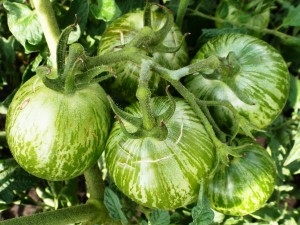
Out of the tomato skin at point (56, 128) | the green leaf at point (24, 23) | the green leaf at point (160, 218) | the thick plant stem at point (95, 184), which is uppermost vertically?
the green leaf at point (24, 23)

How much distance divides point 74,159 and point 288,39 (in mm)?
722

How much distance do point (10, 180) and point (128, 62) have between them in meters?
0.48

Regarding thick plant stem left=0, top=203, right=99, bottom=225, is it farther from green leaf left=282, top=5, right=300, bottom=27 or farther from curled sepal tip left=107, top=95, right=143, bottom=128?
green leaf left=282, top=5, right=300, bottom=27

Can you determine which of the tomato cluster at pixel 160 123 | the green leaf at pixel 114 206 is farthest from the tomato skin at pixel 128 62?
the green leaf at pixel 114 206

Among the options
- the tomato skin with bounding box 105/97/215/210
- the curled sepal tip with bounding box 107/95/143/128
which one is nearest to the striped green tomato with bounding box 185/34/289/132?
the tomato skin with bounding box 105/97/215/210

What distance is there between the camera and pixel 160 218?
1118 millimetres

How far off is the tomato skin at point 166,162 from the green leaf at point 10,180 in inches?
16.1

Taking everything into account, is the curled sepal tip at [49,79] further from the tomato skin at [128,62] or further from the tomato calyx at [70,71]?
the tomato skin at [128,62]

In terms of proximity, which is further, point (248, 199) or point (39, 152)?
point (248, 199)

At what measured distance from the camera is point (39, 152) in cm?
105

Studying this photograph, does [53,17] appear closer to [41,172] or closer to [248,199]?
[41,172]

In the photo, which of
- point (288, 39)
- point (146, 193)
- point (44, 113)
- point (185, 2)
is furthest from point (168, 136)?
point (288, 39)

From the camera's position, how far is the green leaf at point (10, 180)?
1.38 meters

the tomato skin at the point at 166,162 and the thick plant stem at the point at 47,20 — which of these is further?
the thick plant stem at the point at 47,20
